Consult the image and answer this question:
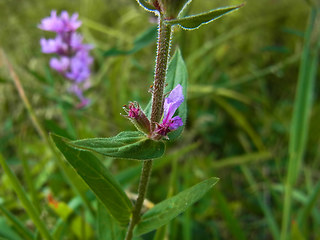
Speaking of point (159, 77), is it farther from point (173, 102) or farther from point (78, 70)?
point (78, 70)

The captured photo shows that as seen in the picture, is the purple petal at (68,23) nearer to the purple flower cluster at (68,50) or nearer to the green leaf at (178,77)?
the purple flower cluster at (68,50)

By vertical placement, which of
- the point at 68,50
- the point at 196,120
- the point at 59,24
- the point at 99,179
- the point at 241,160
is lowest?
the point at 241,160

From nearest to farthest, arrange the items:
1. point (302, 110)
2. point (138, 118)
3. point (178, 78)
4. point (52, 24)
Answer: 1. point (138, 118)
2. point (178, 78)
3. point (302, 110)
4. point (52, 24)

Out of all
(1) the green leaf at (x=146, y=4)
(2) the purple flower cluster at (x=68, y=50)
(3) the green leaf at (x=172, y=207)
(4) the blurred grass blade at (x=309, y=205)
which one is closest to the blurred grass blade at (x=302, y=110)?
(4) the blurred grass blade at (x=309, y=205)

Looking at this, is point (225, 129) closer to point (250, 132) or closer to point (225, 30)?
point (250, 132)

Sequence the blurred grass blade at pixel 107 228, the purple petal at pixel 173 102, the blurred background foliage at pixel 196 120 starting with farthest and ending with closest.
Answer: the blurred background foliage at pixel 196 120 < the blurred grass blade at pixel 107 228 < the purple petal at pixel 173 102

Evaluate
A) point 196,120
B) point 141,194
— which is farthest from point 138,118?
point 196,120
